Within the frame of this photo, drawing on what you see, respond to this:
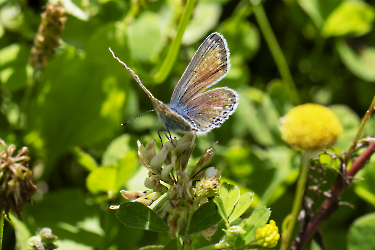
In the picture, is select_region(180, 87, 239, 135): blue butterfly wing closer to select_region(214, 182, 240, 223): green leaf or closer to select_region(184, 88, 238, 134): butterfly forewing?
select_region(184, 88, 238, 134): butterfly forewing

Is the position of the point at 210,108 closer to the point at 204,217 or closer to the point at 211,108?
the point at 211,108

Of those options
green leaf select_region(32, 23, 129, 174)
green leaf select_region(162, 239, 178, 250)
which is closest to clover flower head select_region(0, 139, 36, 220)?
green leaf select_region(162, 239, 178, 250)

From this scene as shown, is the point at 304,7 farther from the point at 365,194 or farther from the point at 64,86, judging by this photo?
the point at 64,86

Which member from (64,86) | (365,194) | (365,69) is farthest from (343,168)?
(365,69)

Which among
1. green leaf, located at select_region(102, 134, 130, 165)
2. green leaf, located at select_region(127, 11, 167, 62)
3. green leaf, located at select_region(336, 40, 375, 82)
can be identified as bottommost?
green leaf, located at select_region(336, 40, 375, 82)

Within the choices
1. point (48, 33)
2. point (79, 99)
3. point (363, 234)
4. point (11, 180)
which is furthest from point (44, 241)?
point (363, 234)
